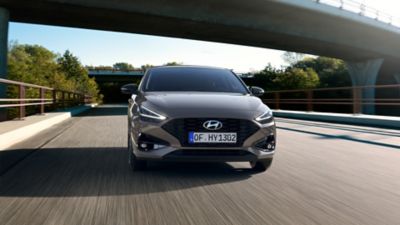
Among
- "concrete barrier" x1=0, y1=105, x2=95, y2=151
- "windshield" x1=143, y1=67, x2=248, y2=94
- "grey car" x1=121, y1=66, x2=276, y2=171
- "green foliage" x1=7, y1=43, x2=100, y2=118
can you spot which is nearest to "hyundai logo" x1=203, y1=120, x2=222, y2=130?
"grey car" x1=121, y1=66, x2=276, y2=171

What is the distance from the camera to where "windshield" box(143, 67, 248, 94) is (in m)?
6.67

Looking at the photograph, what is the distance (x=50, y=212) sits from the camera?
12.6 ft

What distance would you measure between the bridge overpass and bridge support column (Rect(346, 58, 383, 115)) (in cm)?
316

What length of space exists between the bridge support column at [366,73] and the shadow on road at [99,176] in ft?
132

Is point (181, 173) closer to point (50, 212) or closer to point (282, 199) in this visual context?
point (282, 199)

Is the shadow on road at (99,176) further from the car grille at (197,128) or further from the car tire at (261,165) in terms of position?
the car grille at (197,128)

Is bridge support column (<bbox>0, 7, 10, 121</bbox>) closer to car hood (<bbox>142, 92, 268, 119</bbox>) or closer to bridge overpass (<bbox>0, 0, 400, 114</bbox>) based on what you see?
bridge overpass (<bbox>0, 0, 400, 114</bbox>)

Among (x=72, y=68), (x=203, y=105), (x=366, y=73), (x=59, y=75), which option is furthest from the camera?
(x=72, y=68)

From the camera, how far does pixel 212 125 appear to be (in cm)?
541

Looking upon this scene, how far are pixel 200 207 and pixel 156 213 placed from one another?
443mm

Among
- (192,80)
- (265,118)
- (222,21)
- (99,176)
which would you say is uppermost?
(222,21)

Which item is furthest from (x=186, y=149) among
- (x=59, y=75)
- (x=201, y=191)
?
(x=59, y=75)

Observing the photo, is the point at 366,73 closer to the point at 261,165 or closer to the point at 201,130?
the point at 261,165

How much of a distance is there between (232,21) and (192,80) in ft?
78.4
